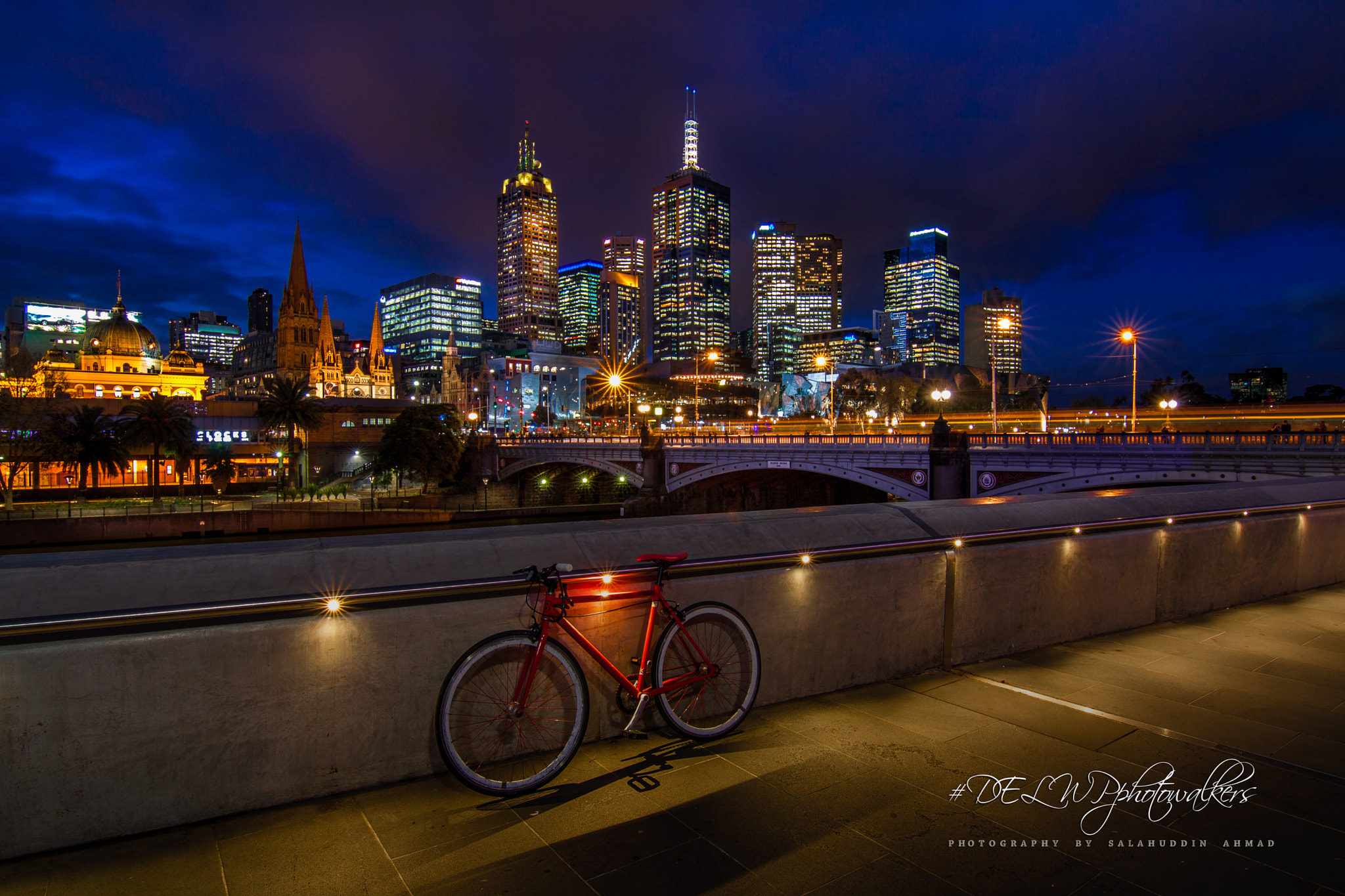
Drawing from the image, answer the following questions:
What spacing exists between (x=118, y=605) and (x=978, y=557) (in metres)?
6.00

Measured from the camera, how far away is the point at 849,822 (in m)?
3.70

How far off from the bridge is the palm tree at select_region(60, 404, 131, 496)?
124ft

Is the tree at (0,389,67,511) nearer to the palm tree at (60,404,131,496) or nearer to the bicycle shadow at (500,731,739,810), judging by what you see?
the palm tree at (60,404,131,496)

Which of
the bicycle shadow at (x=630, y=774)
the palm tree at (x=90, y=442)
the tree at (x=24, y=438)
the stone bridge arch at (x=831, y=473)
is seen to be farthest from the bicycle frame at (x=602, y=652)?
the palm tree at (x=90, y=442)

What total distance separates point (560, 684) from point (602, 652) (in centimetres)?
34

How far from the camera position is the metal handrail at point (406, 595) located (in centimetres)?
336

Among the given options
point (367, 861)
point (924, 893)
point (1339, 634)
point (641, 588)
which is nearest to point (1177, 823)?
point (924, 893)

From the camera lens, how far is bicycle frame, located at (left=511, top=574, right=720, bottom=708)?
4164 mm

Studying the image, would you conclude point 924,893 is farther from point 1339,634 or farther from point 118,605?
point 1339,634

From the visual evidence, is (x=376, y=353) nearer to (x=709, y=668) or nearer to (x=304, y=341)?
(x=304, y=341)

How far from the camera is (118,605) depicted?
11.5 feet

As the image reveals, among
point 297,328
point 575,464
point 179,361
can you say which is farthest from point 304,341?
point 575,464

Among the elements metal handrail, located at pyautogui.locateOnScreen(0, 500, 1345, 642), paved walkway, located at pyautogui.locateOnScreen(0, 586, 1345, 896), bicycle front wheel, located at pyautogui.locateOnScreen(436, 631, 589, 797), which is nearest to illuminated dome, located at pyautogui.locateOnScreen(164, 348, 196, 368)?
metal handrail, located at pyautogui.locateOnScreen(0, 500, 1345, 642)

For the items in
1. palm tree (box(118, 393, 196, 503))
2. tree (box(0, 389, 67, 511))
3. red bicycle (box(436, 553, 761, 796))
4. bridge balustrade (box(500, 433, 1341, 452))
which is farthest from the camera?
palm tree (box(118, 393, 196, 503))
